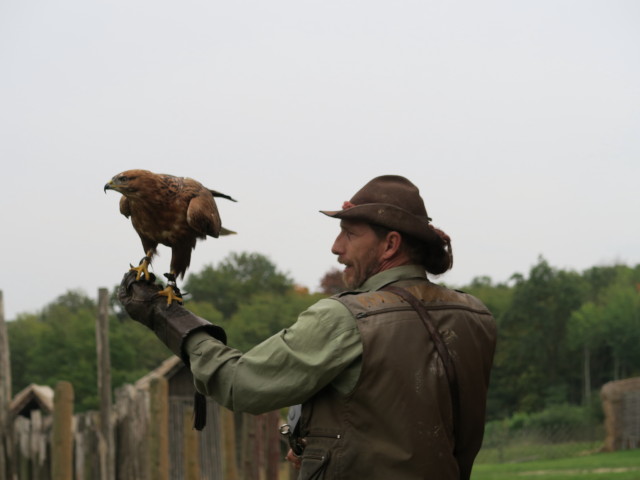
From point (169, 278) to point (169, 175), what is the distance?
1.45 feet

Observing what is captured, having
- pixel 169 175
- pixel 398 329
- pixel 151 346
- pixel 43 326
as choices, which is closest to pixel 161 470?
pixel 169 175

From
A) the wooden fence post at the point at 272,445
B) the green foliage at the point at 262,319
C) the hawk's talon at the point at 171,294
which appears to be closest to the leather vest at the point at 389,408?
the hawk's talon at the point at 171,294

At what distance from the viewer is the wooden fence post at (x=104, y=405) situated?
31.5ft

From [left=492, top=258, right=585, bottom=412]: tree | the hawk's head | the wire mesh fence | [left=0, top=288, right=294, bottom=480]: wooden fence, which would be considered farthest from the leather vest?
[left=492, top=258, right=585, bottom=412]: tree

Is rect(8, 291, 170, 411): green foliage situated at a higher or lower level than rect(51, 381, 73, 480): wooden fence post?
higher

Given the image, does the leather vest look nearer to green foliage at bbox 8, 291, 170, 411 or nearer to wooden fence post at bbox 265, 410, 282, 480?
wooden fence post at bbox 265, 410, 282, 480

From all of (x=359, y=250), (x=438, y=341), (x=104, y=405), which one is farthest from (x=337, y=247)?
(x=104, y=405)

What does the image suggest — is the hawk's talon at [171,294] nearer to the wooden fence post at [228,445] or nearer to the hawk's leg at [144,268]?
the hawk's leg at [144,268]

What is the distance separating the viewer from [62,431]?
28.1 ft

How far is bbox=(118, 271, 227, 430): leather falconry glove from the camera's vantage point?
10.5 feet

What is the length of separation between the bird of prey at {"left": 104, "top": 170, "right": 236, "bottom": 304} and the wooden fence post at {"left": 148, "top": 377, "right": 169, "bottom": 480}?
5.16m

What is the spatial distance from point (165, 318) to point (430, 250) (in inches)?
38.0

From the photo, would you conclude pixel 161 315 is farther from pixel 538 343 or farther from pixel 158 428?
pixel 538 343

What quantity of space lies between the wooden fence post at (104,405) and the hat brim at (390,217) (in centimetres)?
702
